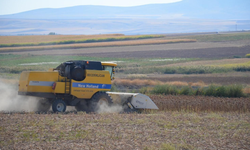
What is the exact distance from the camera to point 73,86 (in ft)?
47.4

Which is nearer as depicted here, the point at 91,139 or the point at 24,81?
the point at 91,139

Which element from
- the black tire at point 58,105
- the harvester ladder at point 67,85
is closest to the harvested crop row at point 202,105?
the harvester ladder at point 67,85

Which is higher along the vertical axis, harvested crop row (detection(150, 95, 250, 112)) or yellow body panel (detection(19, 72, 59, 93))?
yellow body panel (detection(19, 72, 59, 93))

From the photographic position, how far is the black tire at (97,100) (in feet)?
48.7

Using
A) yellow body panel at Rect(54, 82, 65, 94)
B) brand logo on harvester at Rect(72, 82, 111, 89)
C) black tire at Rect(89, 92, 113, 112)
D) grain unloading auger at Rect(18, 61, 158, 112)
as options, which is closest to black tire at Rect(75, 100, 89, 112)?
grain unloading auger at Rect(18, 61, 158, 112)

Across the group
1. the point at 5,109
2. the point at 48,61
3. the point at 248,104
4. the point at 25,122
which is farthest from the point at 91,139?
the point at 48,61

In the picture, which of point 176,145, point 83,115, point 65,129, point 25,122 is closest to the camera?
point 176,145

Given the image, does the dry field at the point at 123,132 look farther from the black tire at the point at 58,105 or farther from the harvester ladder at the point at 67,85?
the harvester ladder at the point at 67,85

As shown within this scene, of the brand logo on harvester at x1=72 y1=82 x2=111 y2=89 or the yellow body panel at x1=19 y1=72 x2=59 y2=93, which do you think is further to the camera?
the brand logo on harvester at x1=72 y1=82 x2=111 y2=89

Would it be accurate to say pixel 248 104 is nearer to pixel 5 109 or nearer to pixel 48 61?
pixel 5 109

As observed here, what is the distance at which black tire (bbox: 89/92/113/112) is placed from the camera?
585 inches

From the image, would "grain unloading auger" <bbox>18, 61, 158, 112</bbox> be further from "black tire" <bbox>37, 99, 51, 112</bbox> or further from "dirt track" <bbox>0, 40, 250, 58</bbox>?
"dirt track" <bbox>0, 40, 250, 58</bbox>

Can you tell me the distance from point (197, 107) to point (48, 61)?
32353 millimetres

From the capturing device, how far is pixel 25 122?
11.5 meters
